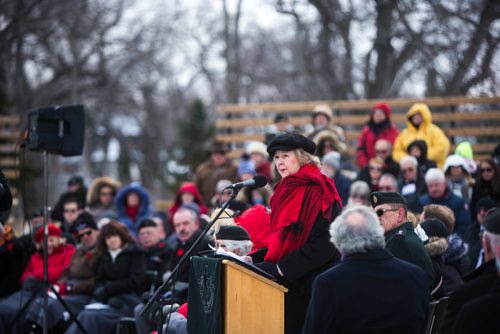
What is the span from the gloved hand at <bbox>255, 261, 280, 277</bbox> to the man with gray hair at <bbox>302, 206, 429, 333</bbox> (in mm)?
1153

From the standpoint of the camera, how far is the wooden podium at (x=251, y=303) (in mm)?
5535

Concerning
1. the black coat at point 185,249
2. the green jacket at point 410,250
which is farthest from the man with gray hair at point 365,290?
the black coat at point 185,249

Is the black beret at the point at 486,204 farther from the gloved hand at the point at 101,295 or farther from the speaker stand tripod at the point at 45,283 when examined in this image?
the speaker stand tripod at the point at 45,283

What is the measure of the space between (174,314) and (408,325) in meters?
2.56

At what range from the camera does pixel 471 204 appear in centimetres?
969

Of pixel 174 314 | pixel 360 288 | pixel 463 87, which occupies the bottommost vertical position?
pixel 174 314

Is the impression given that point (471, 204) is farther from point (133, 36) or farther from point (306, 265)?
point (133, 36)

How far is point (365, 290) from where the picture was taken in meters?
4.65

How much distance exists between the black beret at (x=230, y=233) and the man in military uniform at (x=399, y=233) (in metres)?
1.06

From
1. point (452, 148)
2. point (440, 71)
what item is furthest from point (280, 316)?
point (440, 71)

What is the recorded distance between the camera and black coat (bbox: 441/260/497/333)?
4.62m

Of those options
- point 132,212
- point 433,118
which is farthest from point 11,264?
point 433,118

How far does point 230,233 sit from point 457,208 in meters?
3.83

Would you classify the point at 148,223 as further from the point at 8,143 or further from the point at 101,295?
the point at 8,143
